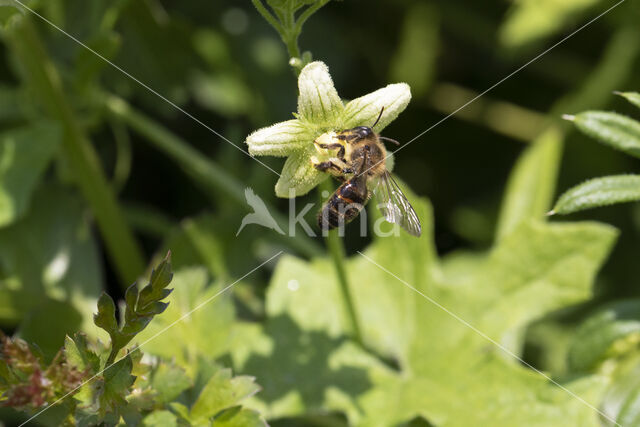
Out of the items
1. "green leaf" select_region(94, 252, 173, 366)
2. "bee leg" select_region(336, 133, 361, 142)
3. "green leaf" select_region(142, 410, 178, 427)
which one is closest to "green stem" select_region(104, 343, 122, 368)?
"green leaf" select_region(94, 252, 173, 366)

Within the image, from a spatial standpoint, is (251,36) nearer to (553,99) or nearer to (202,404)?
(553,99)

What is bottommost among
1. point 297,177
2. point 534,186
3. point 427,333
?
point 427,333

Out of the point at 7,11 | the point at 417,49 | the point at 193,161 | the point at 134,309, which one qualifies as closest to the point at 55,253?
the point at 193,161

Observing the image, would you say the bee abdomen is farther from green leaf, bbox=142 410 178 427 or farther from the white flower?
green leaf, bbox=142 410 178 427

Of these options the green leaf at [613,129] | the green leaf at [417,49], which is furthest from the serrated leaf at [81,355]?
the green leaf at [417,49]

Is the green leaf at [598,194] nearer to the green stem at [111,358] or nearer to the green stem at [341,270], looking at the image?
the green stem at [341,270]

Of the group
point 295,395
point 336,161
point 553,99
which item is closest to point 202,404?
point 295,395

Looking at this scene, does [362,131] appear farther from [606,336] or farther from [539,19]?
[539,19]
